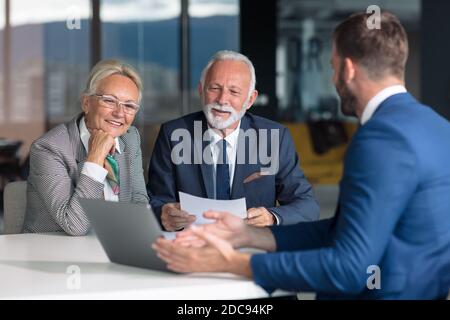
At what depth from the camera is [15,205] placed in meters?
3.23

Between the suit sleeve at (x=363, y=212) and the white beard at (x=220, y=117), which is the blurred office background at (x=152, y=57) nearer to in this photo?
the white beard at (x=220, y=117)

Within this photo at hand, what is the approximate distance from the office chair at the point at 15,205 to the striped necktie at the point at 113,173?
339mm

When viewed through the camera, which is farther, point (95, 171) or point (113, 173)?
point (113, 173)

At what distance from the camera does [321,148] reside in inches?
438

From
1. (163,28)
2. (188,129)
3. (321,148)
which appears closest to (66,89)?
(163,28)

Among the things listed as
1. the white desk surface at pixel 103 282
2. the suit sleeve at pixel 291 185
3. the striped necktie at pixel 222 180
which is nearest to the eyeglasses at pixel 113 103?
the striped necktie at pixel 222 180

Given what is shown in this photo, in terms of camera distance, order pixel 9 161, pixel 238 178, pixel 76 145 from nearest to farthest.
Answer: pixel 76 145 → pixel 238 178 → pixel 9 161

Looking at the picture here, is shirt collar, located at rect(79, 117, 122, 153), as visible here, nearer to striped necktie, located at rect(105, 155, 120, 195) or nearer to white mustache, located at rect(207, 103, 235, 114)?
striped necktie, located at rect(105, 155, 120, 195)

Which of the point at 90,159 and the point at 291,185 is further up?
the point at 90,159

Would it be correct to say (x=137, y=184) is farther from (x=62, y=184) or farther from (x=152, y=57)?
(x=152, y=57)

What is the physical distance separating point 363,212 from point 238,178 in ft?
4.58

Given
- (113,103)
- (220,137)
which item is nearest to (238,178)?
(220,137)

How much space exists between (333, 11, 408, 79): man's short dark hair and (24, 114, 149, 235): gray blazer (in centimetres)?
121
